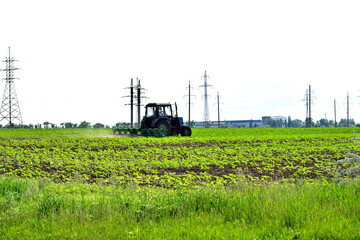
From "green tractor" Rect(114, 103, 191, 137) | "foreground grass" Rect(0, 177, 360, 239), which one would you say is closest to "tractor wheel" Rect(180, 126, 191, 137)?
"green tractor" Rect(114, 103, 191, 137)

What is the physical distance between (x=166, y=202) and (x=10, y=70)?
211 feet

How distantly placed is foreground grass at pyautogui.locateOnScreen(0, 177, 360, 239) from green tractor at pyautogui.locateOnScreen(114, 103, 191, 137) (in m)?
25.3

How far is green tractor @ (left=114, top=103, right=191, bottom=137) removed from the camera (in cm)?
3374

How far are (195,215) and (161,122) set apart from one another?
27239 millimetres

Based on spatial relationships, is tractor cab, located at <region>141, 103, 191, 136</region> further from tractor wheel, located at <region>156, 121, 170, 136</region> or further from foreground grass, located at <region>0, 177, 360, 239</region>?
foreground grass, located at <region>0, 177, 360, 239</region>

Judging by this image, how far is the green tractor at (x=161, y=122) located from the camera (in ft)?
111

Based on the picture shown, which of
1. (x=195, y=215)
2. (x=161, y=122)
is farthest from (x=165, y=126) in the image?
(x=195, y=215)

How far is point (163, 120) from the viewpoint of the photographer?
112 feet

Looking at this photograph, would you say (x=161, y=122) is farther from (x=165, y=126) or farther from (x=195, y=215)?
(x=195, y=215)

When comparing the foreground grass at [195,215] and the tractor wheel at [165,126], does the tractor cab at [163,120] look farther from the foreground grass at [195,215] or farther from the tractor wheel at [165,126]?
the foreground grass at [195,215]

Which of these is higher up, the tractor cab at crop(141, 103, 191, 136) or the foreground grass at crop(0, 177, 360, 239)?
the tractor cab at crop(141, 103, 191, 136)

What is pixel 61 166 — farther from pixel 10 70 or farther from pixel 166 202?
pixel 10 70

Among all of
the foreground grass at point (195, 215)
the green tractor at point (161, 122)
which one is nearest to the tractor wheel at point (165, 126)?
the green tractor at point (161, 122)

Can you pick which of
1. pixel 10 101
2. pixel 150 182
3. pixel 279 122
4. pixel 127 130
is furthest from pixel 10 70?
pixel 279 122
